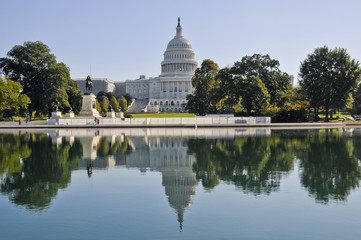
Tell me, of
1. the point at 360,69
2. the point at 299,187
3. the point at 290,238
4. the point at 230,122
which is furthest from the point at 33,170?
the point at 360,69

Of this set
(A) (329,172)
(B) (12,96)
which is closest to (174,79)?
(B) (12,96)

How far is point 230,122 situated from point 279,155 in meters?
38.9

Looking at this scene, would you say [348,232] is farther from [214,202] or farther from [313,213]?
[214,202]

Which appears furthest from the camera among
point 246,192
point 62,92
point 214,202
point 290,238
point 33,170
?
point 62,92

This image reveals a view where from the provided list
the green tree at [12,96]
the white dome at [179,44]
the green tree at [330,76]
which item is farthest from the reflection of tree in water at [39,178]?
the white dome at [179,44]

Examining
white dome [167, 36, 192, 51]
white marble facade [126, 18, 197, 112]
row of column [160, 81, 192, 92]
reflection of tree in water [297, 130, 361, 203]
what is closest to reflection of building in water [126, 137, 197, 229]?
reflection of tree in water [297, 130, 361, 203]

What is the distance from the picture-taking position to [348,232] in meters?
8.56

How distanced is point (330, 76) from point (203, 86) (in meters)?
21.1

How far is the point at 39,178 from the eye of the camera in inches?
582

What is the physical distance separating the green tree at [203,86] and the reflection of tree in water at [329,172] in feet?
160

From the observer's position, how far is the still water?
29.0ft

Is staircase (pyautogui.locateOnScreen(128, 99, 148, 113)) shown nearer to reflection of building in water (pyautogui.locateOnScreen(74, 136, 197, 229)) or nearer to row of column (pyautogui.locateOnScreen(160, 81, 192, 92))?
row of column (pyautogui.locateOnScreen(160, 81, 192, 92))

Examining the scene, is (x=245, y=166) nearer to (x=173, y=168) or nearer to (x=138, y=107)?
(x=173, y=168)

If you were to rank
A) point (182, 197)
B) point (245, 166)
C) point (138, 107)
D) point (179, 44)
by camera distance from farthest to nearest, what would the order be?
point (179, 44) < point (138, 107) < point (245, 166) < point (182, 197)
